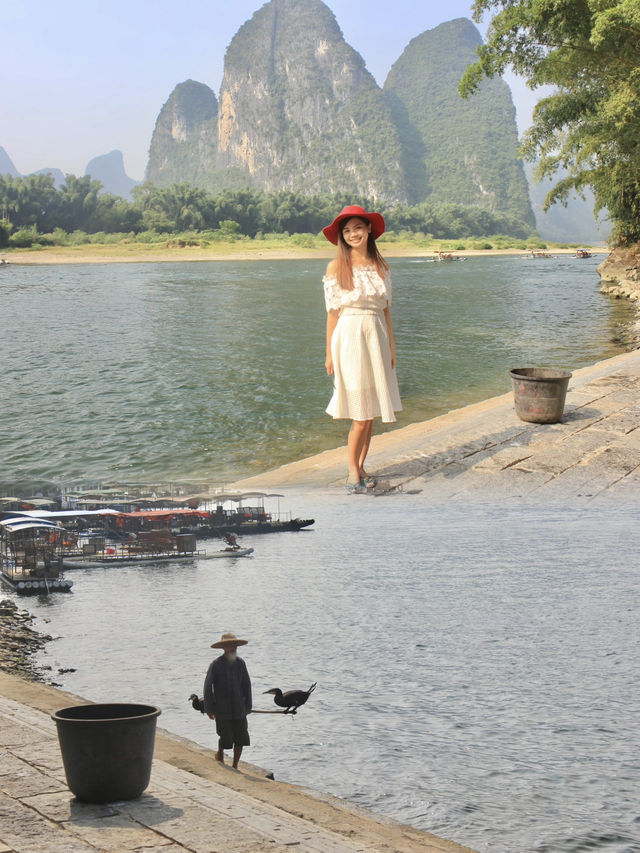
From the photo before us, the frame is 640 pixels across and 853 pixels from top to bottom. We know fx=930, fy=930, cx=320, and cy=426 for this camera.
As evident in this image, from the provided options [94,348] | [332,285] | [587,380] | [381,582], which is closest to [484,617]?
[381,582]

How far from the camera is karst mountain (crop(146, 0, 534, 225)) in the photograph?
16175 centimetres

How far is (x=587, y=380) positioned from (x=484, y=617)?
6.44 metres

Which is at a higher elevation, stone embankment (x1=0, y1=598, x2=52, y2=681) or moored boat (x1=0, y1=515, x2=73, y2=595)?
moored boat (x1=0, y1=515, x2=73, y2=595)

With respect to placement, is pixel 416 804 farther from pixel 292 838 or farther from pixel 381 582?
pixel 381 582

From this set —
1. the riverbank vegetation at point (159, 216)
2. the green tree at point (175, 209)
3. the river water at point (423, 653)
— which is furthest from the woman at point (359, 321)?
the green tree at point (175, 209)

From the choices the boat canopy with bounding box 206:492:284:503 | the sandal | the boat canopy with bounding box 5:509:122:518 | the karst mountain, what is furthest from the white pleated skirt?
the karst mountain

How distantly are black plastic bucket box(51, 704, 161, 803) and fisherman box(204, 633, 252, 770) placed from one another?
2.06 feet

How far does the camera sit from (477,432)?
7551mm

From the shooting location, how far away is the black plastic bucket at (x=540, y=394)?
24.6 ft

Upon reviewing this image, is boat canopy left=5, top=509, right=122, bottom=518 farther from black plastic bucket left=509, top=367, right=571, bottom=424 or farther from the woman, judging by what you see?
black plastic bucket left=509, top=367, right=571, bottom=424

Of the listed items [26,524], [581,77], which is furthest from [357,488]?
[581,77]

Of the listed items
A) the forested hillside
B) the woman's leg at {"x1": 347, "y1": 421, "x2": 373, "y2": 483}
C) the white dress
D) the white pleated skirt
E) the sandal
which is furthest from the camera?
the forested hillside

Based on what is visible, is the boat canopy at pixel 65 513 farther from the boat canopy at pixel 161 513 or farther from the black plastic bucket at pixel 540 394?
the black plastic bucket at pixel 540 394

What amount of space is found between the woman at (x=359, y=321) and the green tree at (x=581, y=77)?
13946 mm
